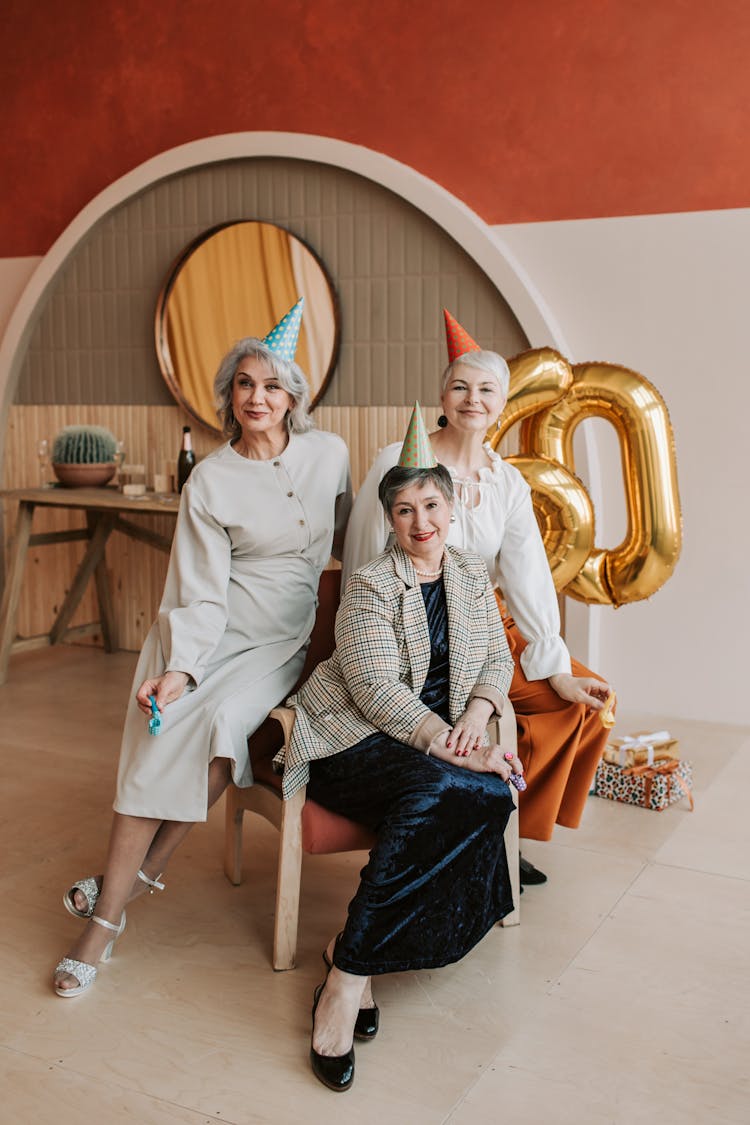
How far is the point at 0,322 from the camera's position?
530 centimetres

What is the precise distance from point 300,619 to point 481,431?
64cm

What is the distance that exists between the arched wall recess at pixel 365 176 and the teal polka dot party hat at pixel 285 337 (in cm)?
156

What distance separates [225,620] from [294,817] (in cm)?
51

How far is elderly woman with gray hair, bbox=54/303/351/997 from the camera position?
2.39 meters

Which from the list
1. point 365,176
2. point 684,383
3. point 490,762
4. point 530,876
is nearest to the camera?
point 490,762

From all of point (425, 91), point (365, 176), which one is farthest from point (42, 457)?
point (425, 91)

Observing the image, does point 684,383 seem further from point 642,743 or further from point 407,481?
point 407,481

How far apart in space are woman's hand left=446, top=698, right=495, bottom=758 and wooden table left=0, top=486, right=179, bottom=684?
7.11 feet

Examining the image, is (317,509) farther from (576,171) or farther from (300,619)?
(576,171)

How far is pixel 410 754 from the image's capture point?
224 centimetres

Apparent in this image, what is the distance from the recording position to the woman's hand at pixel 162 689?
241 cm

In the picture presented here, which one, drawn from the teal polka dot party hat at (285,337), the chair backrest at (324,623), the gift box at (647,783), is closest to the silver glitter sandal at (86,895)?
the chair backrest at (324,623)

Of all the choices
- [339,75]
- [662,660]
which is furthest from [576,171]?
[662,660]

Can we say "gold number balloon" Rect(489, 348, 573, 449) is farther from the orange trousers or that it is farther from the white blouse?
the orange trousers
